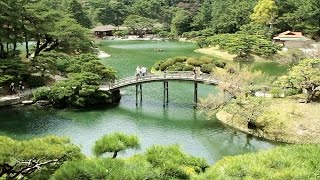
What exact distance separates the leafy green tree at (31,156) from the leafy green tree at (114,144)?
0.80m

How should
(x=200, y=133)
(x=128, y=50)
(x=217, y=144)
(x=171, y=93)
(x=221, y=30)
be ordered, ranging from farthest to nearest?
(x=221, y=30) < (x=128, y=50) < (x=171, y=93) < (x=200, y=133) < (x=217, y=144)

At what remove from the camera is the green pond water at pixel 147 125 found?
2230cm

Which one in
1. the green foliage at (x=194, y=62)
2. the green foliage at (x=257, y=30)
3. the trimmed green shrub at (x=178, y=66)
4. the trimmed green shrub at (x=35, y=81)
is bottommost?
the trimmed green shrub at (x=35, y=81)

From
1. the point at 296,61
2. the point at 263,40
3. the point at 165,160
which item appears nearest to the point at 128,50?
the point at 263,40

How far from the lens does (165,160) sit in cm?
970

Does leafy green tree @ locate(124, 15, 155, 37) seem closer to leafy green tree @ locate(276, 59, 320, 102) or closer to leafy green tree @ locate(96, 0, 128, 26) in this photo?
leafy green tree @ locate(96, 0, 128, 26)

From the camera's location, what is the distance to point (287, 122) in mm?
23344

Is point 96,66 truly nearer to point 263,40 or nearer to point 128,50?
point 263,40

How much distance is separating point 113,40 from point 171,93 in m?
43.4

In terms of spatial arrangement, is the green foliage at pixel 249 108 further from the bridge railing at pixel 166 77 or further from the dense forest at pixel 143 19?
the dense forest at pixel 143 19

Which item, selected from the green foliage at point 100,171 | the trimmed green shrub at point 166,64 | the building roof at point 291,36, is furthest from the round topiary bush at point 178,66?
the green foliage at point 100,171

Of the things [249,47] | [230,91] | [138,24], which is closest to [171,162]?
[230,91]

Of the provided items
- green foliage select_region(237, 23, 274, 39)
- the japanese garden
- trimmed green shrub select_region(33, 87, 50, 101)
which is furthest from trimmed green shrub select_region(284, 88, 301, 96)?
green foliage select_region(237, 23, 274, 39)

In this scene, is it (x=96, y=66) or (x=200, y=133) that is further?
(x=96, y=66)
